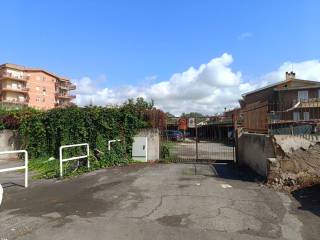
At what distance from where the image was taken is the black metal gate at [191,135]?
16.8 m

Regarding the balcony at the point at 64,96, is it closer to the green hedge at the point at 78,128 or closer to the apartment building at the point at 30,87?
the apartment building at the point at 30,87

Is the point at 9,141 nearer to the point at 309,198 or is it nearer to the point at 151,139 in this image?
the point at 151,139

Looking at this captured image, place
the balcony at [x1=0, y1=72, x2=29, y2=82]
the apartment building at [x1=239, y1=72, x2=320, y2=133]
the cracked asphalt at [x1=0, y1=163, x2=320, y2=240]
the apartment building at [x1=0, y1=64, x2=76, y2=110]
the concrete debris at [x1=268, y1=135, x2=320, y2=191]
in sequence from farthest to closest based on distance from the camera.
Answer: the apartment building at [x1=0, y1=64, x2=76, y2=110], the balcony at [x1=0, y1=72, x2=29, y2=82], the apartment building at [x1=239, y1=72, x2=320, y2=133], the concrete debris at [x1=268, y1=135, x2=320, y2=191], the cracked asphalt at [x1=0, y1=163, x2=320, y2=240]

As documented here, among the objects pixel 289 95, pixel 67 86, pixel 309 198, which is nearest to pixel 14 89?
pixel 67 86

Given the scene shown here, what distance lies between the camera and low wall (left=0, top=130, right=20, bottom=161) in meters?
19.5

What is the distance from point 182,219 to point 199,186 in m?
3.26

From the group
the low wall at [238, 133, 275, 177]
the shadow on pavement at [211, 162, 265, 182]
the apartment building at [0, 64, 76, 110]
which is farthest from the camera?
the apartment building at [0, 64, 76, 110]

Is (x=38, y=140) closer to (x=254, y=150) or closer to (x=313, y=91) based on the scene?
(x=254, y=150)

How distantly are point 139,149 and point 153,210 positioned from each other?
8.66 metres

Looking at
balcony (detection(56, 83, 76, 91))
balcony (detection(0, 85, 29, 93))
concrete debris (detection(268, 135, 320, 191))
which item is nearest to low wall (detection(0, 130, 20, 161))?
concrete debris (detection(268, 135, 320, 191))

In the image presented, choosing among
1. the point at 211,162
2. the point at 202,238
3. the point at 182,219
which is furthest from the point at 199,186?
the point at 211,162

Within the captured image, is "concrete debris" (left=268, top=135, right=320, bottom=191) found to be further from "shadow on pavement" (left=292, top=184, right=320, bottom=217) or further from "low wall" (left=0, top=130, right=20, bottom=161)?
"low wall" (left=0, top=130, right=20, bottom=161)

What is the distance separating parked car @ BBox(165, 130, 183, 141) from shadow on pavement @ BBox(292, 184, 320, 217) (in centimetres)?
877

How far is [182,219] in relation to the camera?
269 inches
